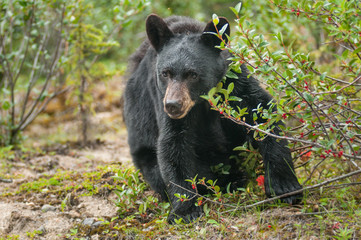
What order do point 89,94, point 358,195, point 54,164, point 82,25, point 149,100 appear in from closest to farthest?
point 358,195 < point 149,100 < point 54,164 < point 82,25 < point 89,94

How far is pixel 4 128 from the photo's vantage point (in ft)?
23.2

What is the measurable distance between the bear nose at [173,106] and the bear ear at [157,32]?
847 millimetres

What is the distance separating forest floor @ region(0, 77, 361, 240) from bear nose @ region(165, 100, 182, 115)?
876 millimetres

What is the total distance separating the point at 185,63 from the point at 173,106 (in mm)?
516

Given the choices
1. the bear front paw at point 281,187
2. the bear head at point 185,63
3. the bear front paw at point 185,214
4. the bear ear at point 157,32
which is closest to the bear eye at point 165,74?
the bear head at point 185,63

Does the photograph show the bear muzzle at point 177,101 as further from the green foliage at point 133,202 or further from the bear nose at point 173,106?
the green foliage at point 133,202

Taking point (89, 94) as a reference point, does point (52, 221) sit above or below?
below

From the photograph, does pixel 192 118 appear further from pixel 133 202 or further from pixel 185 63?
pixel 133 202

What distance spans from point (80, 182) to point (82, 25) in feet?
10.1

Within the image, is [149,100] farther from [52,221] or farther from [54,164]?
[54,164]

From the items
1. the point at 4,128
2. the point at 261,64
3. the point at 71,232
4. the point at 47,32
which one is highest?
the point at 47,32

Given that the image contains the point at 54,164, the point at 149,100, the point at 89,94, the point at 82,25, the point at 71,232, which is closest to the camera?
the point at 71,232

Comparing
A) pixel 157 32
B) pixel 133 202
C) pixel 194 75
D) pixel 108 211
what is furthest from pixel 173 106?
pixel 108 211

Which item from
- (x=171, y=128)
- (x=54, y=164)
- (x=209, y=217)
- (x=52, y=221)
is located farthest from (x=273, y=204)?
(x=54, y=164)
